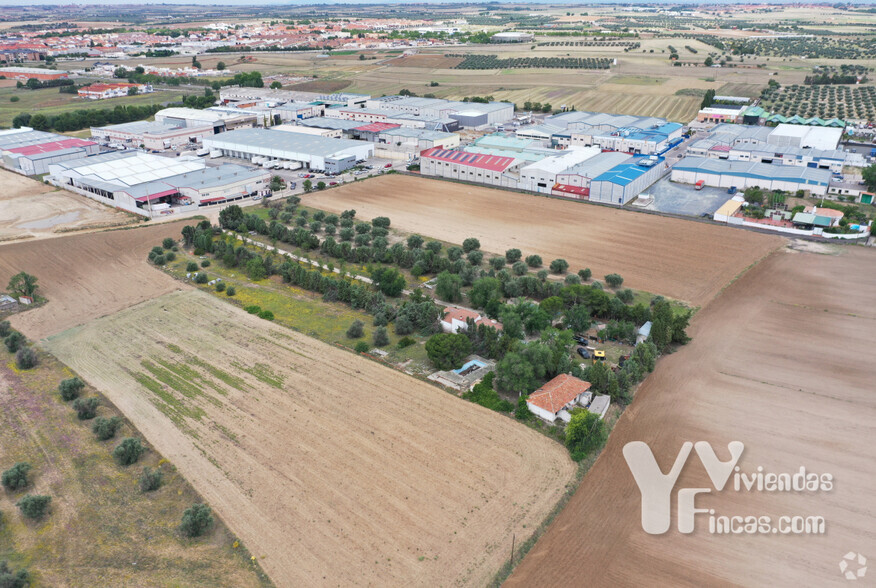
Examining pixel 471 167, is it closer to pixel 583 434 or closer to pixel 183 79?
pixel 583 434

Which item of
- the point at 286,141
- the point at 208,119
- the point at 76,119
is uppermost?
the point at 208,119

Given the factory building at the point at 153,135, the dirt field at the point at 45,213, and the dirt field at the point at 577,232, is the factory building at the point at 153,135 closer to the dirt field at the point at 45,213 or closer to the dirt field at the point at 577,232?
the dirt field at the point at 45,213

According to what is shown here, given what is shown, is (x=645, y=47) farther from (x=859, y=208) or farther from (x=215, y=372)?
(x=215, y=372)

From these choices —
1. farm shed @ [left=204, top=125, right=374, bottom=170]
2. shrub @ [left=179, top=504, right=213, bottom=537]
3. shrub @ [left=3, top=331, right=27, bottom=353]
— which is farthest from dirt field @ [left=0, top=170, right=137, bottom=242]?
shrub @ [left=179, top=504, right=213, bottom=537]

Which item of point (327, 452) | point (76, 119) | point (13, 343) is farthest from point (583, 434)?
point (76, 119)

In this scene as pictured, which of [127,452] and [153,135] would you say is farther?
[153,135]

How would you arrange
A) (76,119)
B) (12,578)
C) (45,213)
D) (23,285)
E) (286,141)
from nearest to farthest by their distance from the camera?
(12,578) < (23,285) < (45,213) < (286,141) < (76,119)

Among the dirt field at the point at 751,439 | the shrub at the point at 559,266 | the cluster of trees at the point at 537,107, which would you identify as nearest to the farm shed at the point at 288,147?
the shrub at the point at 559,266
